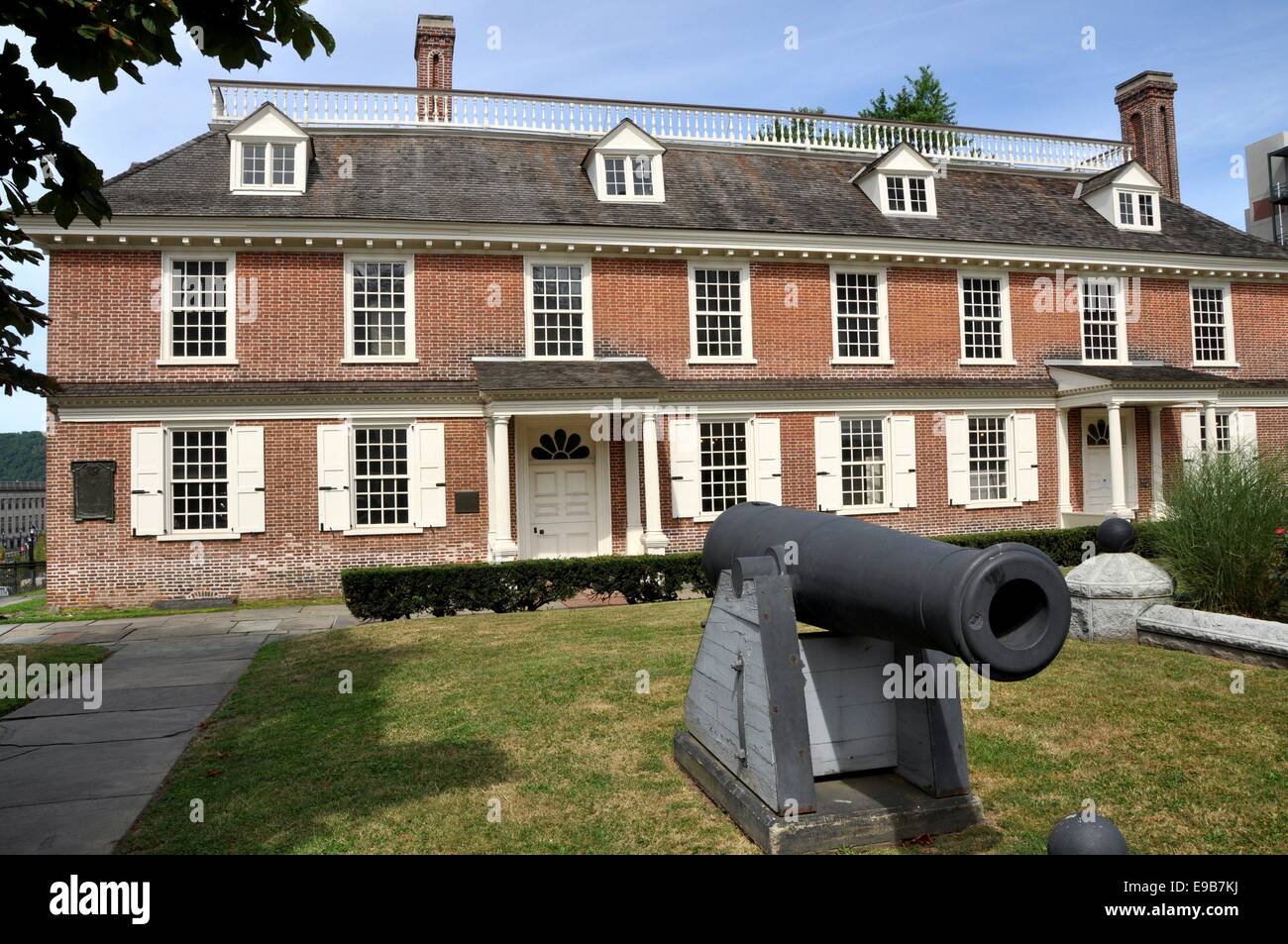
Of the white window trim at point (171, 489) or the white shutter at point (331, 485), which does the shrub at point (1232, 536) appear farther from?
the white window trim at point (171, 489)

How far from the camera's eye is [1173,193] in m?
24.9

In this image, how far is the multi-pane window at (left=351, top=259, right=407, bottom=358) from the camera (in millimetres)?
16984

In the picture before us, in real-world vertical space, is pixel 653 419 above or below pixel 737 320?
below

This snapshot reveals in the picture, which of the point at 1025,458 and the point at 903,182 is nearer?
the point at 1025,458

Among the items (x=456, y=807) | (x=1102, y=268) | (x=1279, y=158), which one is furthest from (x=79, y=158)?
(x=1279, y=158)

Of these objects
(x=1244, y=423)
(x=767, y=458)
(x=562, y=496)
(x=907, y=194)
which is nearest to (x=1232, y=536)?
(x=767, y=458)

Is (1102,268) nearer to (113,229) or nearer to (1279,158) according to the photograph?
(113,229)

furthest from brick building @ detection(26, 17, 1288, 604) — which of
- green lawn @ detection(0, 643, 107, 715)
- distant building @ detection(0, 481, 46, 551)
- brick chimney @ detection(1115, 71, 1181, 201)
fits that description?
distant building @ detection(0, 481, 46, 551)

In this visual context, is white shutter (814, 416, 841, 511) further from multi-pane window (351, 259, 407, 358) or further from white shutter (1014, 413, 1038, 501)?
multi-pane window (351, 259, 407, 358)

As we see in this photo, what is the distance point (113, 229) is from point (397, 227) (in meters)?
4.88

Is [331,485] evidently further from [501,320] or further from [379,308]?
[501,320]

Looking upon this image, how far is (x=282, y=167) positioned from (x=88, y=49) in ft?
49.5

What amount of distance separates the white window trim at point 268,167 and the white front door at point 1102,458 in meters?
18.0

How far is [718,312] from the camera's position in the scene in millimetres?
18469
